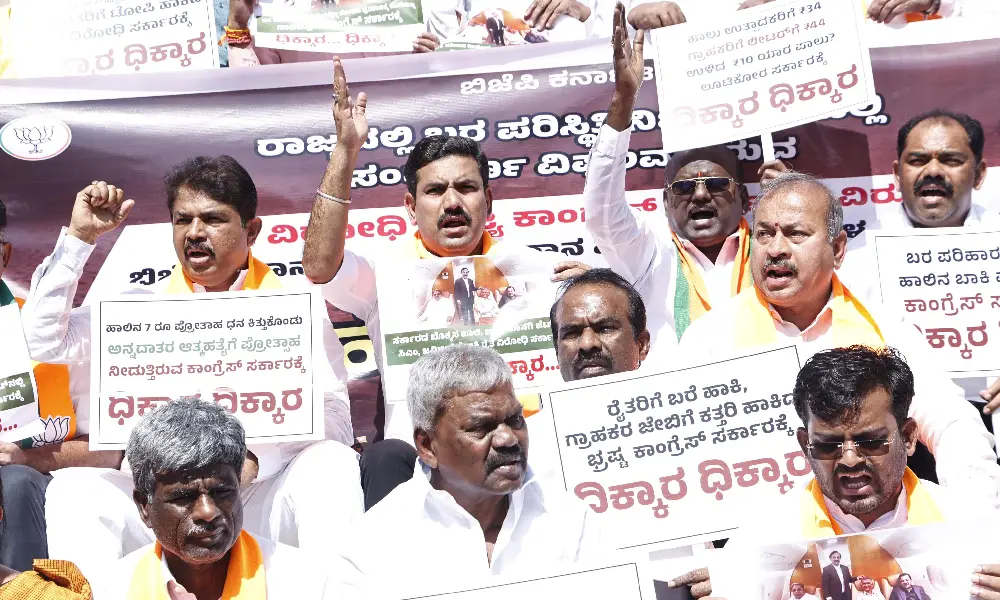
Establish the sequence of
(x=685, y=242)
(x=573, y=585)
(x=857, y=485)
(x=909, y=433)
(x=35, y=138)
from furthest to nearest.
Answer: (x=35, y=138), (x=685, y=242), (x=909, y=433), (x=857, y=485), (x=573, y=585)

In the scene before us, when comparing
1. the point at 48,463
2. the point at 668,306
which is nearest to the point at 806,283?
the point at 668,306

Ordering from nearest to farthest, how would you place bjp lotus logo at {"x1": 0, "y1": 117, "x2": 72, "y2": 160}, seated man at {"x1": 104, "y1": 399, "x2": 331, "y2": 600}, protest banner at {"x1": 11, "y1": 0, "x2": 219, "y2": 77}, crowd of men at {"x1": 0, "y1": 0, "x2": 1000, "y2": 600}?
seated man at {"x1": 104, "y1": 399, "x2": 331, "y2": 600} → crowd of men at {"x1": 0, "y1": 0, "x2": 1000, "y2": 600} → bjp lotus logo at {"x1": 0, "y1": 117, "x2": 72, "y2": 160} → protest banner at {"x1": 11, "y1": 0, "x2": 219, "y2": 77}

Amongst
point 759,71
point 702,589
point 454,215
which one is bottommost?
point 702,589

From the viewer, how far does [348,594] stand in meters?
3.83

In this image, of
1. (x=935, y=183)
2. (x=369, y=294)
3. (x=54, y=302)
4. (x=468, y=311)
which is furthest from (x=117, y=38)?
(x=935, y=183)

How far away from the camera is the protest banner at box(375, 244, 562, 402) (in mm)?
5055

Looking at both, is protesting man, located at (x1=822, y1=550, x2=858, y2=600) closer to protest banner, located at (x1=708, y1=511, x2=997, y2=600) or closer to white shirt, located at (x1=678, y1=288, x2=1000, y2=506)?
protest banner, located at (x1=708, y1=511, x2=997, y2=600)

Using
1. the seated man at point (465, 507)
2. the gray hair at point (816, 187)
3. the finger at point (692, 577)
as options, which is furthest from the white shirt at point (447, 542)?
the gray hair at point (816, 187)

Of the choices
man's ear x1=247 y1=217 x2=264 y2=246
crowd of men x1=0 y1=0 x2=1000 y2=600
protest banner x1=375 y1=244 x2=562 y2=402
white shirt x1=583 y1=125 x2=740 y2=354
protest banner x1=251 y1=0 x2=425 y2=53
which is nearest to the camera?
crowd of men x1=0 y1=0 x2=1000 y2=600

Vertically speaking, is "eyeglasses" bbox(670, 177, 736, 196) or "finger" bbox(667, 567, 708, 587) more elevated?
"eyeglasses" bbox(670, 177, 736, 196)

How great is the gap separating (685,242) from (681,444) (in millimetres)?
1601

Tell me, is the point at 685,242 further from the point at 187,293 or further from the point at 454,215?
the point at 187,293

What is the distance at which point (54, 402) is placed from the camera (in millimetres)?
5012

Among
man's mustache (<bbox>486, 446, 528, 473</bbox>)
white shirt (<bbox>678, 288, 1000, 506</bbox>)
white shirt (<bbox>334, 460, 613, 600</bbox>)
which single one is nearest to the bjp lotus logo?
white shirt (<bbox>334, 460, 613, 600</bbox>)
